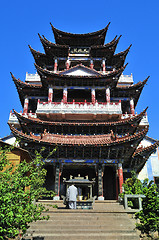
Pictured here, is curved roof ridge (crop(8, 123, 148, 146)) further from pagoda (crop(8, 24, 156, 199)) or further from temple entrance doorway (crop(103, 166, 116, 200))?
temple entrance doorway (crop(103, 166, 116, 200))

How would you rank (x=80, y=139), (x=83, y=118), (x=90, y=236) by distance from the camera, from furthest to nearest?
1. (x=83, y=118)
2. (x=80, y=139)
3. (x=90, y=236)

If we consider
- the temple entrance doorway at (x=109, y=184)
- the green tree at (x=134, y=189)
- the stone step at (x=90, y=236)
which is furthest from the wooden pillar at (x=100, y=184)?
the stone step at (x=90, y=236)

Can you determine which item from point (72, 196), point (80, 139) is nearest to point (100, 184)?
point (80, 139)

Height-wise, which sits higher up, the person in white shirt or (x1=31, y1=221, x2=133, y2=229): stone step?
the person in white shirt

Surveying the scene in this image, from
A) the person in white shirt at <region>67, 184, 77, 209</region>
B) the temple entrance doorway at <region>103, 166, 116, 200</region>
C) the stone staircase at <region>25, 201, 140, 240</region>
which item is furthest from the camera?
the temple entrance doorway at <region>103, 166, 116, 200</region>

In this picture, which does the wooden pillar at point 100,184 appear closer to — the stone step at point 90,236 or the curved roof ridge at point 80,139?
the curved roof ridge at point 80,139

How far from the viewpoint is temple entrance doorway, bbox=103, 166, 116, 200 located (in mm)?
17969

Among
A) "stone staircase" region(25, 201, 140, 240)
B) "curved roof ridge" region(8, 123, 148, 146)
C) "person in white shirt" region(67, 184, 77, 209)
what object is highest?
"curved roof ridge" region(8, 123, 148, 146)

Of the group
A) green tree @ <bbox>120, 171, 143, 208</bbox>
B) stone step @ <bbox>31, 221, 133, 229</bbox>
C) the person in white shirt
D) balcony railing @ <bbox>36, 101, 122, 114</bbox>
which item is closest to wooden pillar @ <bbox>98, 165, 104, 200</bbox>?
green tree @ <bbox>120, 171, 143, 208</bbox>

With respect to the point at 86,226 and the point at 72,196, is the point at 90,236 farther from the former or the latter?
the point at 72,196

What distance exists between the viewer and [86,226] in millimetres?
9617

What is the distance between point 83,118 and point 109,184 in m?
6.67

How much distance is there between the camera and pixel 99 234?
29.8 feet

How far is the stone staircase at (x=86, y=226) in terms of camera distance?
8.95m
